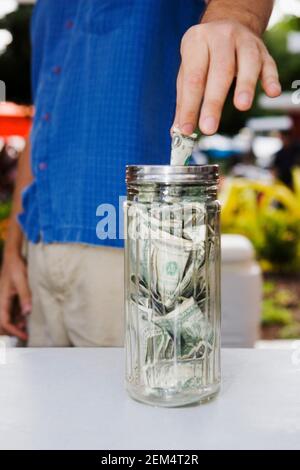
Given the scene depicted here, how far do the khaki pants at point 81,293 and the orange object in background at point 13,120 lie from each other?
5.21 metres

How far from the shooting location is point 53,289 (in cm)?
139

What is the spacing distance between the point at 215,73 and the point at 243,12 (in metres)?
0.17

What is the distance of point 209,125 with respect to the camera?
801 mm

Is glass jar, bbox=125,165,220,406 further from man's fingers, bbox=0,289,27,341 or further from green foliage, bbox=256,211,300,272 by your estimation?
green foliage, bbox=256,211,300,272

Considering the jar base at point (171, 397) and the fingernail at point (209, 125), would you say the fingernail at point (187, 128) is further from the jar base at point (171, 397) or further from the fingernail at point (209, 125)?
the jar base at point (171, 397)

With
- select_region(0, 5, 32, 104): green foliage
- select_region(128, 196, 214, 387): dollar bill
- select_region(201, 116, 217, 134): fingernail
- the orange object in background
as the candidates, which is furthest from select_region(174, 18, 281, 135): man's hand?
the orange object in background

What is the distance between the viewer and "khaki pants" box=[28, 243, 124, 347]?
4.34 ft

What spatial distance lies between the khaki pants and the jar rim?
0.54 m

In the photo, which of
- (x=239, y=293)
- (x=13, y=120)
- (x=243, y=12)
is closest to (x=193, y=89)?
(x=243, y=12)

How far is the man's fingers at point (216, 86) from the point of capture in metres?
0.81

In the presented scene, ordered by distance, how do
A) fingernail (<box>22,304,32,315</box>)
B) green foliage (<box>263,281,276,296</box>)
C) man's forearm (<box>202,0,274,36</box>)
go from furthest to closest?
green foliage (<box>263,281,276,296</box>) < fingernail (<box>22,304,32,315</box>) < man's forearm (<box>202,0,274,36</box>)

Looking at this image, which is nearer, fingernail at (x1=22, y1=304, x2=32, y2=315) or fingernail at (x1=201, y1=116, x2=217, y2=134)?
fingernail at (x1=201, y1=116, x2=217, y2=134)
